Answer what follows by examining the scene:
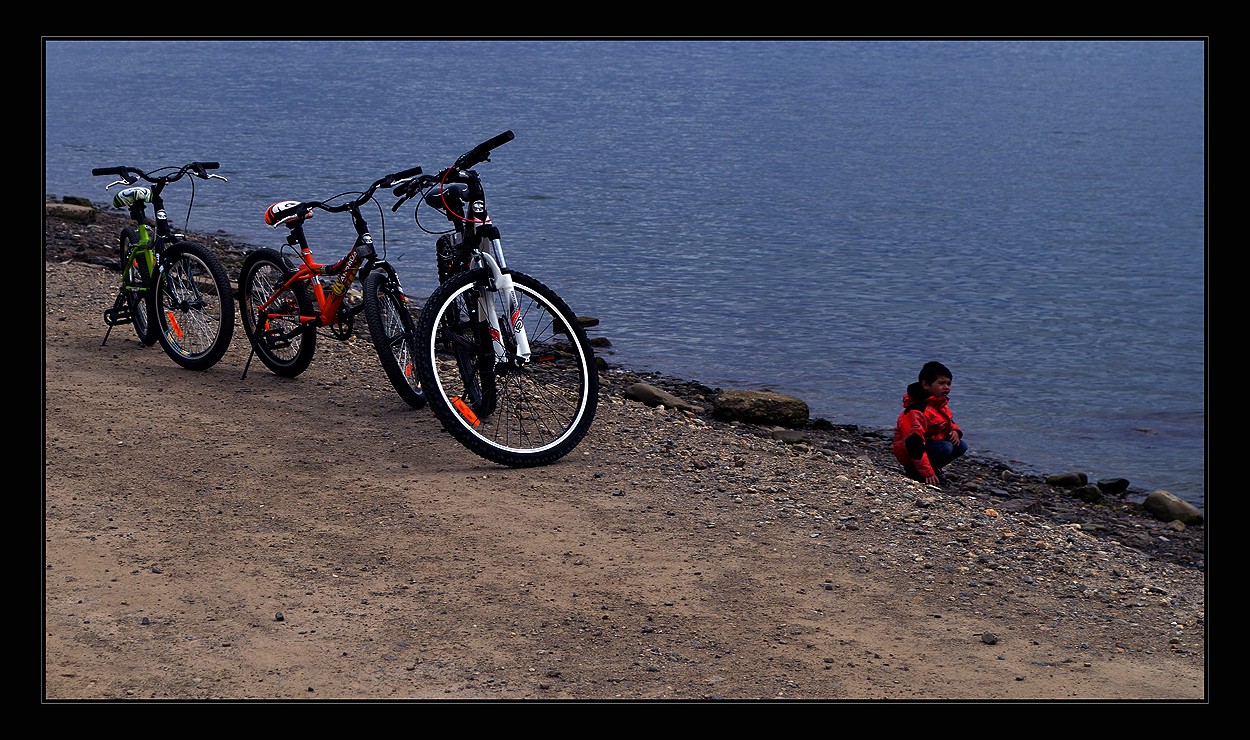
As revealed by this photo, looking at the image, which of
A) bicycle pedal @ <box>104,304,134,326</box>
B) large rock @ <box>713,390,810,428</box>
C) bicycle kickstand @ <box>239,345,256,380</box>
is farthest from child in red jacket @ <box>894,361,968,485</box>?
bicycle pedal @ <box>104,304,134,326</box>

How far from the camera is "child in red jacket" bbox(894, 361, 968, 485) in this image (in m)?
9.40

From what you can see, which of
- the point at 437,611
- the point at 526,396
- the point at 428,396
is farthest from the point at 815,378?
the point at 437,611

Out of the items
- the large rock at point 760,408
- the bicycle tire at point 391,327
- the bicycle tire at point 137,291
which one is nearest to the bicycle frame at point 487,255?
the bicycle tire at point 391,327

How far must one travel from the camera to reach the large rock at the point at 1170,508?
33.2 ft

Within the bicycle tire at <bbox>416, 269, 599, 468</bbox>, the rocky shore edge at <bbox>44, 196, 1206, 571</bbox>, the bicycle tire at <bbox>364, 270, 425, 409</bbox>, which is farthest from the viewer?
the rocky shore edge at <bbox>44, 196, 1206, 571</bbox>

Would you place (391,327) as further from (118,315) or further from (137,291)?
(118,315)

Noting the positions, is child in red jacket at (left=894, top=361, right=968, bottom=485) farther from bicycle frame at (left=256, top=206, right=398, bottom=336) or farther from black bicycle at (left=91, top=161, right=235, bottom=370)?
black bicycle at (left=91, top=161, right=235, bottom=370)

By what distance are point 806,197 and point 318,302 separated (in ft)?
70.2

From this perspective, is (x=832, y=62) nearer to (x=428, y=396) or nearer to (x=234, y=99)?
(x=234, y=99)

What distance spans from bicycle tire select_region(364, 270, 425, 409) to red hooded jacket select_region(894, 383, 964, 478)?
3.34 metres

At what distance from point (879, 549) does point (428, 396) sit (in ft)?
8.69

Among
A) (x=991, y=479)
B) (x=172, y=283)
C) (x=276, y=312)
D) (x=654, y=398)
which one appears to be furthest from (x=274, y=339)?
(x=991, y=479)

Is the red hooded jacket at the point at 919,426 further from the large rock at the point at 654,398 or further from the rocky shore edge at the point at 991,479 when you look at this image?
the large rock at the point at 654,398

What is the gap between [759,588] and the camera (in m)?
6.43
